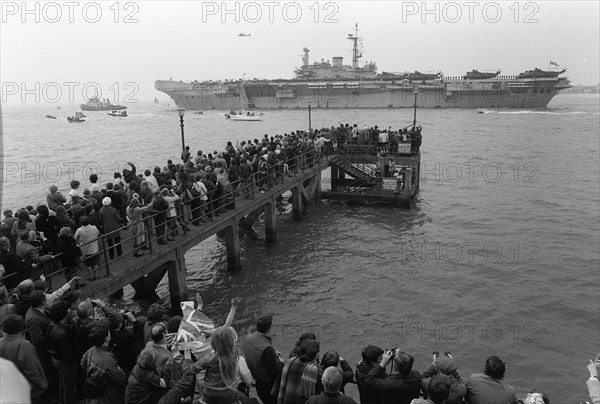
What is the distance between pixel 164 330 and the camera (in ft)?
16.2

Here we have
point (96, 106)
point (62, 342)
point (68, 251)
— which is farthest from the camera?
point (96, 106)

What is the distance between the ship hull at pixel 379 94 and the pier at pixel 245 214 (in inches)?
2829

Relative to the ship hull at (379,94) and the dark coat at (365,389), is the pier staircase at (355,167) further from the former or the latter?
the ship hull at (379,94)

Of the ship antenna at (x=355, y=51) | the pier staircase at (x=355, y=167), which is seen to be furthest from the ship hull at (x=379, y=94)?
the pier staircase at (x=355, y=167)

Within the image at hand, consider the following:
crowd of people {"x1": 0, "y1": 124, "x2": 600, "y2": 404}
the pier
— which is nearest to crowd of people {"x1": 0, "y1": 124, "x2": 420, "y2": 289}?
the pier

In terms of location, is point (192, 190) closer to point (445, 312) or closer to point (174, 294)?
point (174, 294)

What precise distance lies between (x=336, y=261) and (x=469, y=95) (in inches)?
3841

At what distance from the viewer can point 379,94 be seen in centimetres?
10750

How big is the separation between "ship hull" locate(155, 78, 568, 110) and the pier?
71851mm

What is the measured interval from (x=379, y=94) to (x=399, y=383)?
107m

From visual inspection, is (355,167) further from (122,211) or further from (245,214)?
(122,211)

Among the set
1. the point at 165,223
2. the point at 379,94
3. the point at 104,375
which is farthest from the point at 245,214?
the point at 379,94

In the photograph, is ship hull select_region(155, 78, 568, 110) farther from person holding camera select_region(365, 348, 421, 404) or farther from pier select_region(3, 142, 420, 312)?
person holding camera select_region(365, 348, 421, 404)

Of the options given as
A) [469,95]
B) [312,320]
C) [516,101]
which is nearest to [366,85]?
[469,95]
